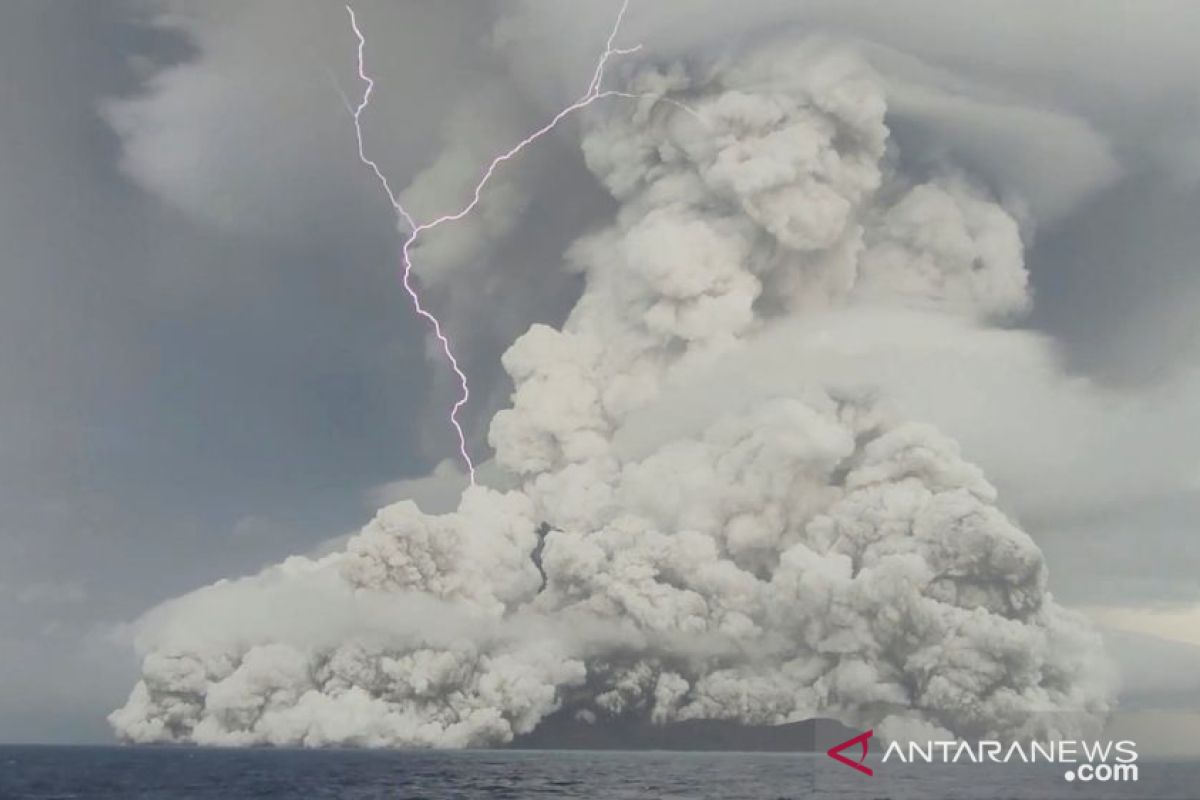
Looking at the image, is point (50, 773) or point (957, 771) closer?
point (957, 771)

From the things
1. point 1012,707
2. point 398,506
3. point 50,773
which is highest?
point 398,506

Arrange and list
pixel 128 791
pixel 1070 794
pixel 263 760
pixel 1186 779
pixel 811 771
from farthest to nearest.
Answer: pixel 263 760 < pixel 811 771 < pixel 1186 779 < pixel 128 791 < pixel 1070 794

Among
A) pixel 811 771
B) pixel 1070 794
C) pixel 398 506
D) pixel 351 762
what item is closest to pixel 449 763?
pixel 351 762

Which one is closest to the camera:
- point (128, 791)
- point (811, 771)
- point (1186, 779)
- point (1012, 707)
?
point (128, 791)

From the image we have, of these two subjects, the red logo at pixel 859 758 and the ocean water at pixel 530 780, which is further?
the red logo at pixel 859 758

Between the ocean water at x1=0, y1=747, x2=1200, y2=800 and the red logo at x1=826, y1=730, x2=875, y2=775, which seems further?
the red logo at x1=826, y1=730, x2=875, y2=775

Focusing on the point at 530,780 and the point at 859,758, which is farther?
the point at 859,758

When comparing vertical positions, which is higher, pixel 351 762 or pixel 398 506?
pixel 398 506

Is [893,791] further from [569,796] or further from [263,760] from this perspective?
[263,760]
